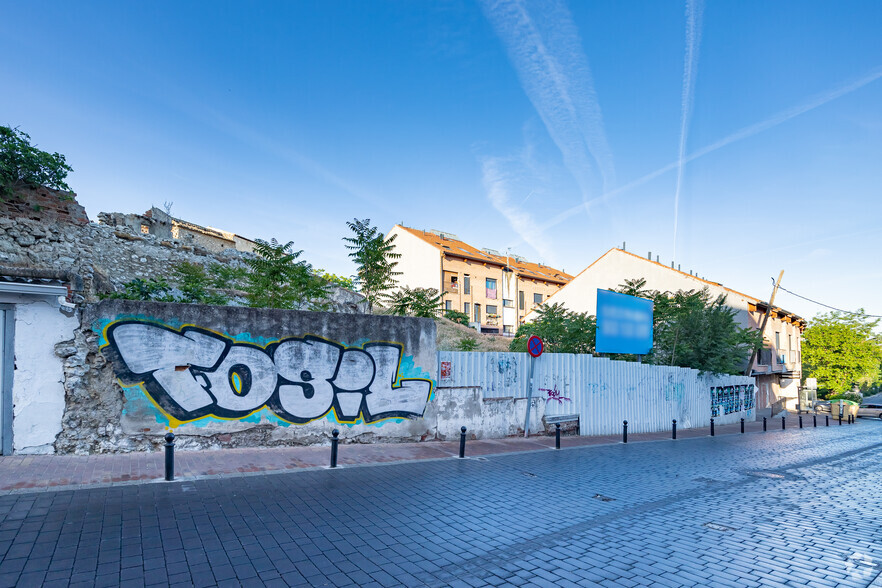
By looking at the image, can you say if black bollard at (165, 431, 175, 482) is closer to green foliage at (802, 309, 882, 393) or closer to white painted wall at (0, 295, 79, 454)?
white painted wall at (0, 295, 79, 454)

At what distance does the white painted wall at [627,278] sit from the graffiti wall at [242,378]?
20.6 meters

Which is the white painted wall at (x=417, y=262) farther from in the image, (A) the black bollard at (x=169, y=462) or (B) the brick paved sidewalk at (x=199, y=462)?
(A) the black bollard at (x=169, y=462)

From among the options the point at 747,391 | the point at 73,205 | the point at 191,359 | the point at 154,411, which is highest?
the point at 73,205

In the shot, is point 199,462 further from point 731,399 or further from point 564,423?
point 731,399

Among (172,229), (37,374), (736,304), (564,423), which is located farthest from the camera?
(736,304)

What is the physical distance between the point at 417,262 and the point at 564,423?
30118mm

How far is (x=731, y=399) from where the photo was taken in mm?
24297

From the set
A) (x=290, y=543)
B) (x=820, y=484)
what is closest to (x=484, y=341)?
(x=820, y=484)

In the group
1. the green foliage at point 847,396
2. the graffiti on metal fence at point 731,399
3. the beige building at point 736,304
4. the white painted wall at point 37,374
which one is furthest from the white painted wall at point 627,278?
the green foliage at point 847,396

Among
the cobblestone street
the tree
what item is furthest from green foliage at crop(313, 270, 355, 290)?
the cobblestone street

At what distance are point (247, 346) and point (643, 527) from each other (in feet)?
25.5

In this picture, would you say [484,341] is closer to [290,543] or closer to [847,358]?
[290,543]

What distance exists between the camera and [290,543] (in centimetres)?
491

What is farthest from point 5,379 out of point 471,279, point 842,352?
point 842,352
